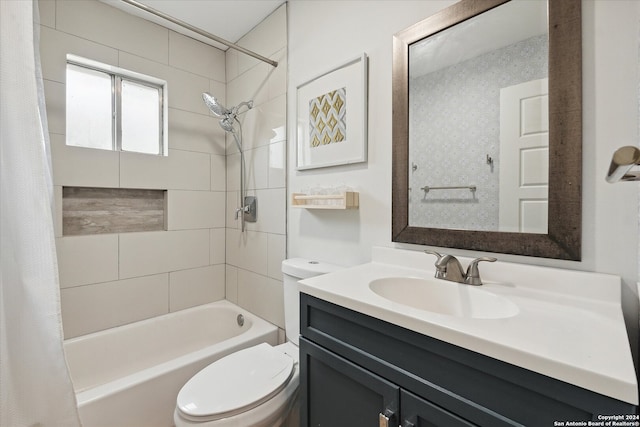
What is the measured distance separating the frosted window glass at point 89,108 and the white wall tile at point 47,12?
23 cm

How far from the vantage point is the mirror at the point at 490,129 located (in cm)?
85

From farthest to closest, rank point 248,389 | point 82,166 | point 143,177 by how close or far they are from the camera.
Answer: point 143,177
point 82,166
point 248,389

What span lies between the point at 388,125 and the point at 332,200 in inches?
16.6

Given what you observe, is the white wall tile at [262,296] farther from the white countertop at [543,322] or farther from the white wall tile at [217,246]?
the white countertop at [543,322]

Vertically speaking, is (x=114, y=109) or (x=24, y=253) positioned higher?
(x=114, y=109)

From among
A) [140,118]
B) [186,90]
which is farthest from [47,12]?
[186,90]

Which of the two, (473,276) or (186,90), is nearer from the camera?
(473,276)

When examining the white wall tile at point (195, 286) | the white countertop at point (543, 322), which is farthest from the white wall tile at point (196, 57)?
the white countertop at point (543, 322)

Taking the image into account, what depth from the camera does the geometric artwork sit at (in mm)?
1429

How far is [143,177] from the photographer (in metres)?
1.95

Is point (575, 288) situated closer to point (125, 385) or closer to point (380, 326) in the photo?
point (380, 326)

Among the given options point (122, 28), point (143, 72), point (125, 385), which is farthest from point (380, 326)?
point (122, 28)

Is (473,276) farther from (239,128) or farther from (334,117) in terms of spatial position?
(239,128)

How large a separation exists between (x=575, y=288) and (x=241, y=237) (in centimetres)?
191
